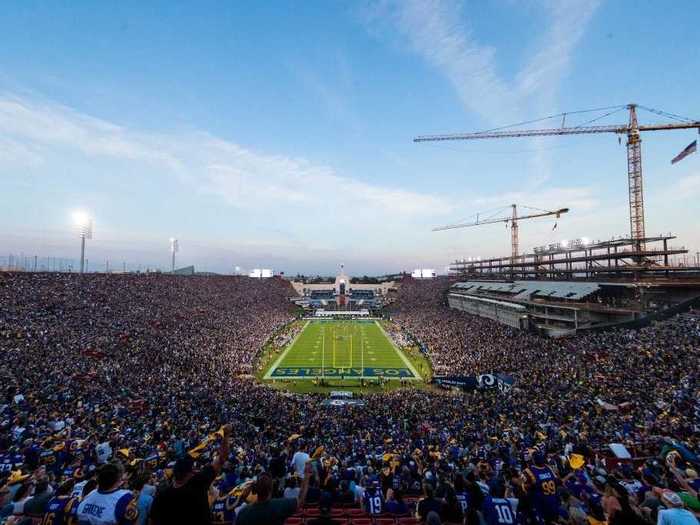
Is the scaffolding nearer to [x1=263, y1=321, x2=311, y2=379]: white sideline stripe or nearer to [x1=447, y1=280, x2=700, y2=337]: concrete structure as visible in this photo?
[x1=447, y1=280, x2=700, y2=337]: concrete structure

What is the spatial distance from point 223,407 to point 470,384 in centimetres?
1710

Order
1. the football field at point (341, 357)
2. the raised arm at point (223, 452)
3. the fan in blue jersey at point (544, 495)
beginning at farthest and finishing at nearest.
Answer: the football field at point (341, 357), the fan in blue jersey at point (544, 495), the raised arm at point (223, 452)

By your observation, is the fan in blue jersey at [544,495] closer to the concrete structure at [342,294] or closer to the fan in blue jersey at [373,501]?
the fan in blue jersey at [373,501]

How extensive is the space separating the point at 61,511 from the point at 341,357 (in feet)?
111

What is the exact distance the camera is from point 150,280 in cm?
5259

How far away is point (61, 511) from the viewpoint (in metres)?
4.70

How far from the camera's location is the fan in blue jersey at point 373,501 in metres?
6.14

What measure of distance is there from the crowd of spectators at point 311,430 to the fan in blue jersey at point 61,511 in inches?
1.0

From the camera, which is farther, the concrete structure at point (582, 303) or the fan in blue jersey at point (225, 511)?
the concrete structure at point (582, 303)

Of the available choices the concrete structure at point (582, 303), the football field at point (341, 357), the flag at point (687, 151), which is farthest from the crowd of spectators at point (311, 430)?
the flag at point (687, 151)

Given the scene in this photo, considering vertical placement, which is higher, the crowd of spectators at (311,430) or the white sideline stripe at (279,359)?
the crowd of spectators at (311,430)

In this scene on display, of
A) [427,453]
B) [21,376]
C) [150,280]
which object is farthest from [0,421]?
[150,280]

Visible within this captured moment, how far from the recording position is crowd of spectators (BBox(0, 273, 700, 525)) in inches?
190

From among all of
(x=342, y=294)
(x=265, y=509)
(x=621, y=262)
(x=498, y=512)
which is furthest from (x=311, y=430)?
(x=342, y=294)
